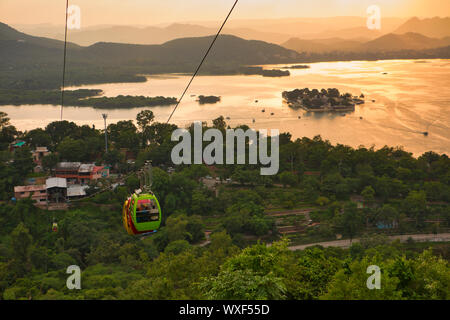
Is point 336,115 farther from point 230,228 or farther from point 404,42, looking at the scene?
point 230,228

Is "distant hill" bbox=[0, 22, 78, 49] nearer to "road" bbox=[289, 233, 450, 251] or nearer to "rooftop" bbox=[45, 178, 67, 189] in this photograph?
"rooftop" bbox=[45, 178, 67, 189]

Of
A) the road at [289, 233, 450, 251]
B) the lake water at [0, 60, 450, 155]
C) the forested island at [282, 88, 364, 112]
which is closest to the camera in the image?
the road at [289, 233, 450, 251]

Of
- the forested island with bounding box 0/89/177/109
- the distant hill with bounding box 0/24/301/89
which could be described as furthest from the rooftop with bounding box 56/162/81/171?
the distant hill with bounding box 0/24/301/89

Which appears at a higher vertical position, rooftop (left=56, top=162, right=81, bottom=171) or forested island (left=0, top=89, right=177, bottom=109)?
forested island (left=0, top=89, right=177, bottom=109)

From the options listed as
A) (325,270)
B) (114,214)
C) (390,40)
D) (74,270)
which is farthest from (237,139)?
(390,40)

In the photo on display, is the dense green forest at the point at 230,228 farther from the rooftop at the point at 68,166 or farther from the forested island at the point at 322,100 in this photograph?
the forested island at the point at 322,100

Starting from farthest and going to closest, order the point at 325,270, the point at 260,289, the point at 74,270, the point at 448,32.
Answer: the point at 448,32, the point at 74,270, the point at 325,270, the point at 260,289

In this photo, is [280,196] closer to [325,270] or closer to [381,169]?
[381,169]

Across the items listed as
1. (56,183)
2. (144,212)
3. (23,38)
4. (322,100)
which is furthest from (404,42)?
(144,212)
